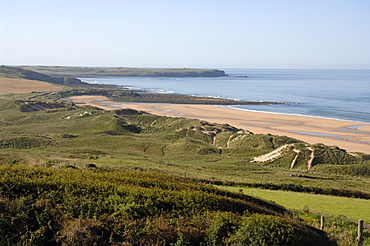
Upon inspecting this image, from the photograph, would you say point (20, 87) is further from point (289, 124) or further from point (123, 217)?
point (123, 217)

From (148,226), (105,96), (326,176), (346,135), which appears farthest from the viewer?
(105,96)

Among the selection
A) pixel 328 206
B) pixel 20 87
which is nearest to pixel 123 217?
pixel 328 206

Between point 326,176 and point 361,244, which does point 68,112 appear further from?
point 361,244

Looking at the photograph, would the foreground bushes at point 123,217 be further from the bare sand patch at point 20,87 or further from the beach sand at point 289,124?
the bare sand patch at point 20,87

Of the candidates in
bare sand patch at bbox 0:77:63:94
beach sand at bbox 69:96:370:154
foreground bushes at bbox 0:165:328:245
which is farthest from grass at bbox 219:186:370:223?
bare sand patch at bbox 0:77:63:94

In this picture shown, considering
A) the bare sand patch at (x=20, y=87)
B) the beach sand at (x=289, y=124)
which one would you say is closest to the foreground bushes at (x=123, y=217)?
the beach sand at (x=289, y=124)

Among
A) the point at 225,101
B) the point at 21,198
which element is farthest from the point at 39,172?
the point at 225,101
